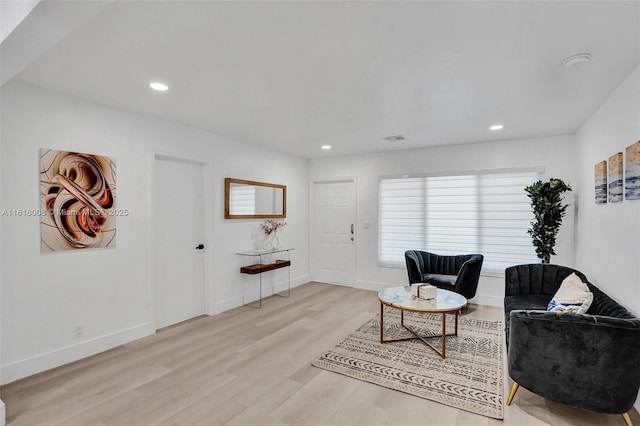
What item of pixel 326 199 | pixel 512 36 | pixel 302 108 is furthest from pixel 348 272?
pixel 512 36

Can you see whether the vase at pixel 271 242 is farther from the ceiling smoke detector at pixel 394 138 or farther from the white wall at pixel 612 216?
the white wall at pixel 612 216

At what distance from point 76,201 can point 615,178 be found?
4.76 m

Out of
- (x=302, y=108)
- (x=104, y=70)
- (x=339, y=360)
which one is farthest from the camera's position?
(x=302, y=108)

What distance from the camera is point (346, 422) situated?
222cm

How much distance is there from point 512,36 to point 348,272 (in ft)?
15.6

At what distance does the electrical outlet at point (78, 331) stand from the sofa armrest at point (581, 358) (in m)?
3.75

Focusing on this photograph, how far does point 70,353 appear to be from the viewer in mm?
3064

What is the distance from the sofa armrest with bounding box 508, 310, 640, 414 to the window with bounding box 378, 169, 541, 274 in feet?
9.42

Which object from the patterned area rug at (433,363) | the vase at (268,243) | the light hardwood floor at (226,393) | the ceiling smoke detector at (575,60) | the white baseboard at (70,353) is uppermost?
the ceiling smoke detector at (575,60)

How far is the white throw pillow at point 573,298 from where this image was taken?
8.13 feet

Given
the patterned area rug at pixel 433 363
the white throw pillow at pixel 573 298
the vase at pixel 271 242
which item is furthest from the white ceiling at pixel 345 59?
the patterned area rug at pixel 433 363

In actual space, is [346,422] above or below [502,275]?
below

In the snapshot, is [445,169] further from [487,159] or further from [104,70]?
[104,70]

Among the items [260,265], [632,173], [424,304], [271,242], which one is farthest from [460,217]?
[260,265]
